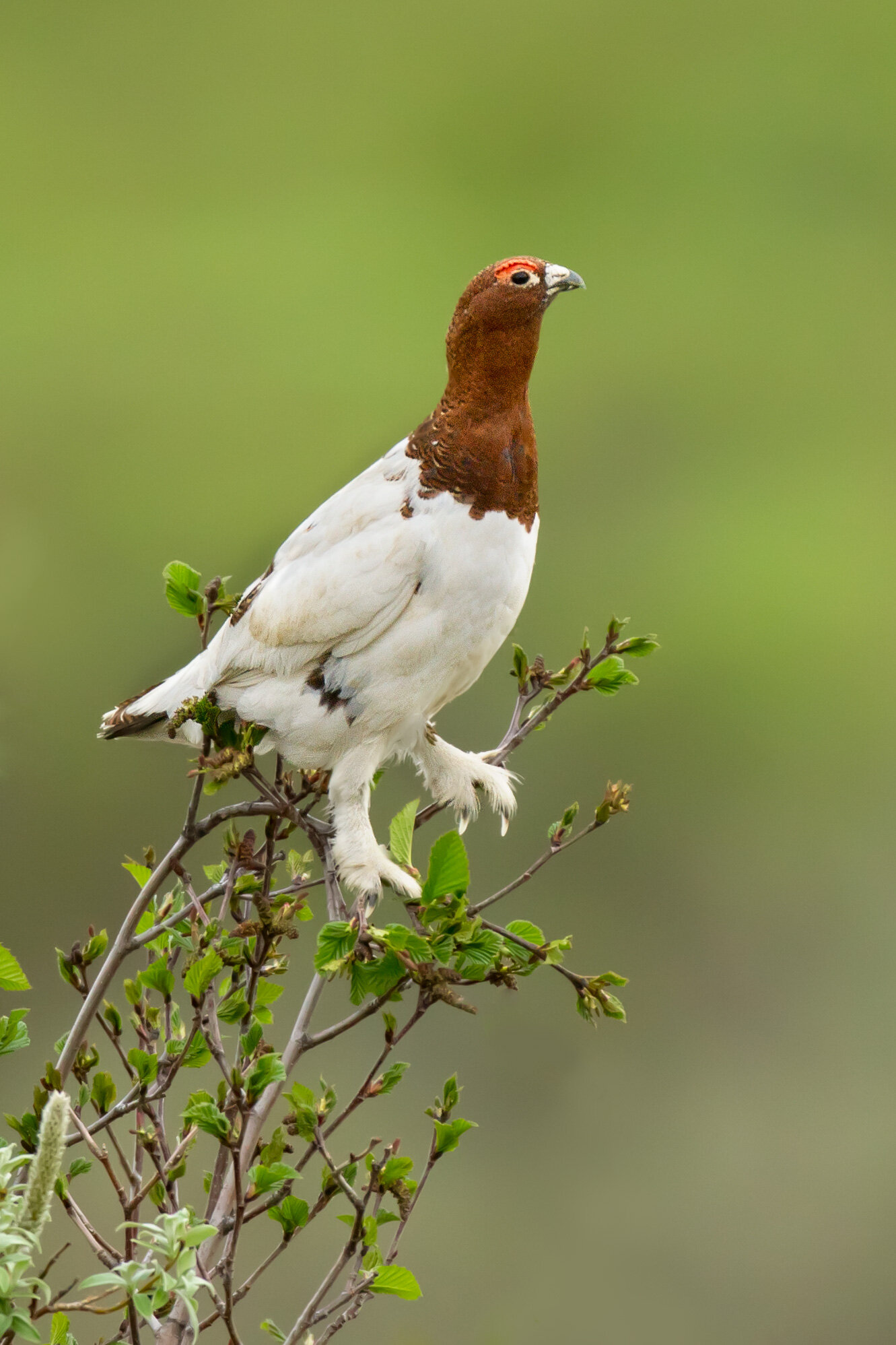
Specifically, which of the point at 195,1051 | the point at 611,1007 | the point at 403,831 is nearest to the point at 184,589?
the point at 403,831

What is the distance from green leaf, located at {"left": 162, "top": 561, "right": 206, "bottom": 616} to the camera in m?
1.06

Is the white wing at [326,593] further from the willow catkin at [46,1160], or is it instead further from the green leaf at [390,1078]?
the willow catkin at [46,1160]

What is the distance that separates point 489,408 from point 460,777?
1.28 ft

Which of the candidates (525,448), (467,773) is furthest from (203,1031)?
(525,448)

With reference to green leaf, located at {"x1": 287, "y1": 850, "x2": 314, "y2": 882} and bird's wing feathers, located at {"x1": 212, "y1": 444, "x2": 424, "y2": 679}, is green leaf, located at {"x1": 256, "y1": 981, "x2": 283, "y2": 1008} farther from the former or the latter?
bird's wing feathers, located at {"x1": 212, "y1": 444, "x2": 424, "y2": 679}

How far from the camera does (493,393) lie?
1133mm

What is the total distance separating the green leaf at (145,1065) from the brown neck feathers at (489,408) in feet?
1.71

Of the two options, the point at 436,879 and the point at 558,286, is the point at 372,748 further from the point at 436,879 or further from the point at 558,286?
the point at 558,286

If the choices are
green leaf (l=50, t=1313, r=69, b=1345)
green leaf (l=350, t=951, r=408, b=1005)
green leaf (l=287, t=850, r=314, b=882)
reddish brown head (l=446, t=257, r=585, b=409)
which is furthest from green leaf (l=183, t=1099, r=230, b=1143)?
reddish brown head (l=446, t=257, r=585, b=409)

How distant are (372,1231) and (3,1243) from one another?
0.36 metres

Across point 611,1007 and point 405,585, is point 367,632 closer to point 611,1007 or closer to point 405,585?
point 405,585

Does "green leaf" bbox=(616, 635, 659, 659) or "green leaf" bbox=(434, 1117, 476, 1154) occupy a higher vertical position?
"green leaf" bbox=(616, 635, 659, 659)

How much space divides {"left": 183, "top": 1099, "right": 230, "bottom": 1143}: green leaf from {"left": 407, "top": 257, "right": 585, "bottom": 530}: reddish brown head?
525mm

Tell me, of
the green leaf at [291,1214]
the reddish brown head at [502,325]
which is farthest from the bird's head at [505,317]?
the green leaf at [291,1214]
